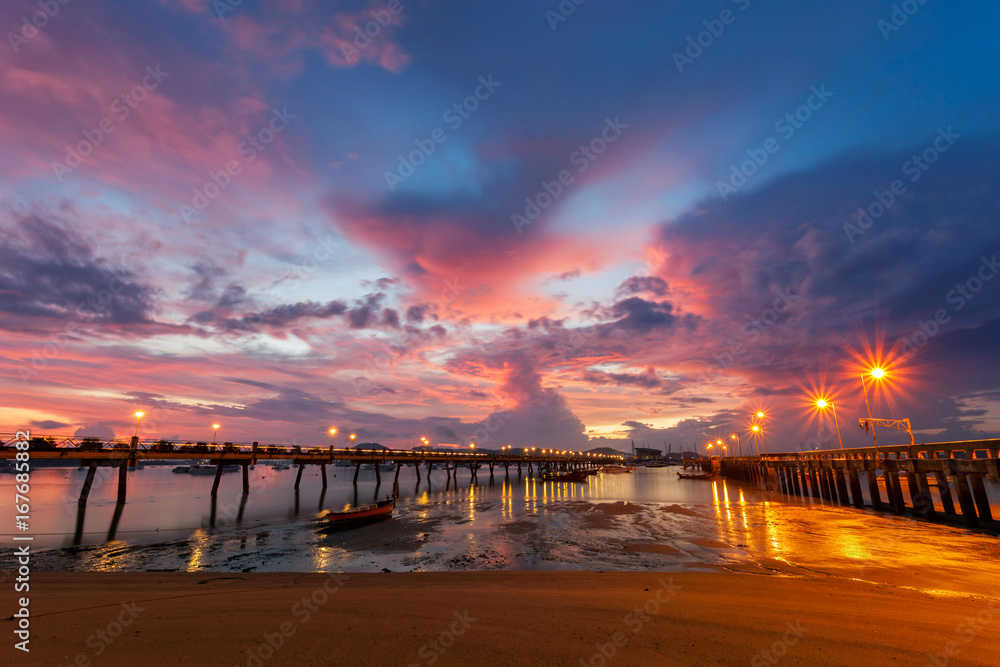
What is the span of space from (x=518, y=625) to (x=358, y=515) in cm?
2777

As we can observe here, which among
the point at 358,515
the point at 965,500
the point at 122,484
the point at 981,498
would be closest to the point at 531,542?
the point at 358,515

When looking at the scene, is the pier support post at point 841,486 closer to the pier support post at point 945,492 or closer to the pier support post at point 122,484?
the pier support post at point 945,492

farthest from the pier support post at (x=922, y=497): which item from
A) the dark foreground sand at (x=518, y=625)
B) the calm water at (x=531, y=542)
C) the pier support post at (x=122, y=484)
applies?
the pier support post at (x=122, y=484)

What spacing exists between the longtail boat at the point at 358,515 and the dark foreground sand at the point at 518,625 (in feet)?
63.2

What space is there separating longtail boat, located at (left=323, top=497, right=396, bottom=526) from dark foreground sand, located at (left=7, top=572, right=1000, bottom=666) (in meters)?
19.3

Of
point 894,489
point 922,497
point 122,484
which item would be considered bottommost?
point 122,484

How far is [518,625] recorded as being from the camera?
8797 mm

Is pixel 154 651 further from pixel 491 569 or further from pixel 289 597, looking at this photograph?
pixel 491 569

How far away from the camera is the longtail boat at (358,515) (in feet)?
103

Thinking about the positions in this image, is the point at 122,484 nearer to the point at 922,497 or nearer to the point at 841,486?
the point at 922,497

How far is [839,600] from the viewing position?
34.7 ft

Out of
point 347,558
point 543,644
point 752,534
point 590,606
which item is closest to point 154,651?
point 543,644

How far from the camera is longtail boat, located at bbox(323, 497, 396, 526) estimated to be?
103 feet

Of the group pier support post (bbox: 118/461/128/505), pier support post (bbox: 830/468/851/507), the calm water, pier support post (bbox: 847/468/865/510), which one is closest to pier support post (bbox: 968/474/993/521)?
the calm water
